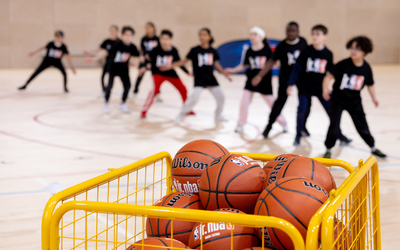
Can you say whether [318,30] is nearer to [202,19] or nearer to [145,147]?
[145,147]

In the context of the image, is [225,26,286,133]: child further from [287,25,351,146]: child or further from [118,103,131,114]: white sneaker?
[118,103,131,114]: white sneaker

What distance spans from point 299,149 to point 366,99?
6.70 metres

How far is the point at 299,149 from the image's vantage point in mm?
5941

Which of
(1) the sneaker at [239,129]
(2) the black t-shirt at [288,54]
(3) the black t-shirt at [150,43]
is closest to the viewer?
(2) the black t-shirt at [288,54]

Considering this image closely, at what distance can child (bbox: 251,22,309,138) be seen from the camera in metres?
6.46

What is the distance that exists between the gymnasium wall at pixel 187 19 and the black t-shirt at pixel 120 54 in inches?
478

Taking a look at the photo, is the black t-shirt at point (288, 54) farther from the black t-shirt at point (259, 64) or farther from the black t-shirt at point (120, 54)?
the black t-shirt at point (120, 54)

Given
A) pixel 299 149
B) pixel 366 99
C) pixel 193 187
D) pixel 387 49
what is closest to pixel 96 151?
pixel 299 149

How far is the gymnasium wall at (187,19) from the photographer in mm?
19641

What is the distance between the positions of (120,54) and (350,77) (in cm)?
519

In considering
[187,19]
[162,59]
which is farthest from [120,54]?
[187,19]

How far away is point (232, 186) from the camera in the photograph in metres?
1.98

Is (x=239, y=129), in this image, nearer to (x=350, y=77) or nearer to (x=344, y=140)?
(x=344, y=140)

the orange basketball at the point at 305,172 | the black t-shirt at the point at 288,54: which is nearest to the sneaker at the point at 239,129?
the black t-shirt at the point at 288,54
